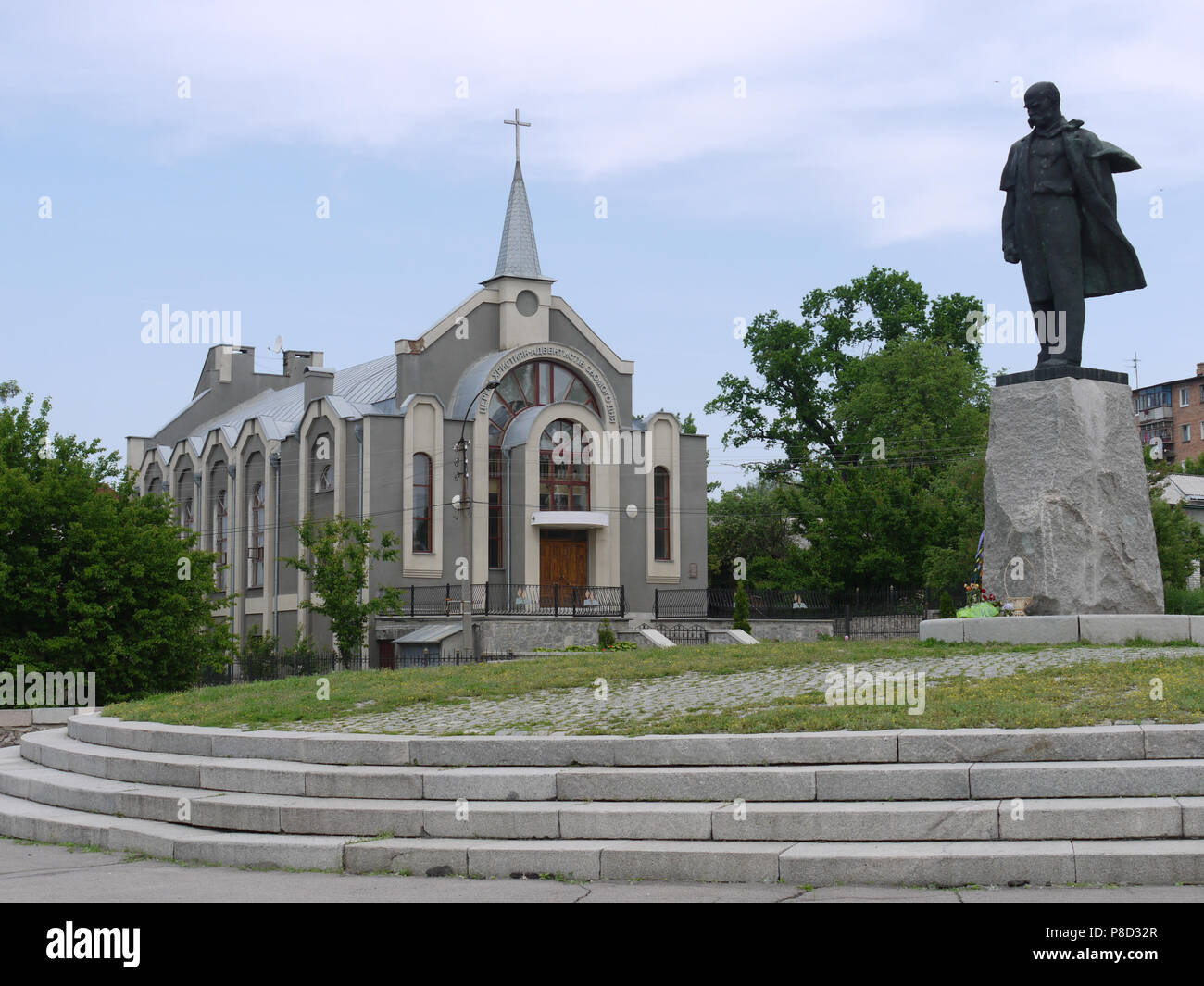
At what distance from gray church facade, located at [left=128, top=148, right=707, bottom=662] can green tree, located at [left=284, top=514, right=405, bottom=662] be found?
157 cm

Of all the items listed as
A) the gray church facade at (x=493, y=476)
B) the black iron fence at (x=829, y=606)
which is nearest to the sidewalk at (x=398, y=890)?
the gray church facade at (x=493, y=476)

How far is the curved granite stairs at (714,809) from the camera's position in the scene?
26.7ft

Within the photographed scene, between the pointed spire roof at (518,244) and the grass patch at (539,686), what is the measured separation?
2977 cm

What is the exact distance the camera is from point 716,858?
8.34 meters

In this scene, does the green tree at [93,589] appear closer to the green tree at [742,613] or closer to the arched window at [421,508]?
the arched window at [421,508]

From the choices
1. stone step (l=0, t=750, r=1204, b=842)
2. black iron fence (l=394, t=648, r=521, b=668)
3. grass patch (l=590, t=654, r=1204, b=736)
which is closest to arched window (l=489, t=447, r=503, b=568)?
black iron fence (l=394, t=648, r=521, b=668)

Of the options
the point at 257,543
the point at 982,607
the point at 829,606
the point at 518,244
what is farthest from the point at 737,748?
the point at 257,543

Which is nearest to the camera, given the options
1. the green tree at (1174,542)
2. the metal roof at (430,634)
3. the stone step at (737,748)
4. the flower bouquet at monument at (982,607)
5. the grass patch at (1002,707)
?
the stone step at (737,748)

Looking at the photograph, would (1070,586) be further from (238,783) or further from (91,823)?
(91,823)

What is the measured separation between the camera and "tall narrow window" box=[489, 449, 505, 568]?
43.0 meters

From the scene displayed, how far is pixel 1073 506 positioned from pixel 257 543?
37.7m

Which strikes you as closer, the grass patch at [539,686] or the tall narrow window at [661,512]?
the grass patch at [539,686]

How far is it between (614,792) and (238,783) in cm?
332

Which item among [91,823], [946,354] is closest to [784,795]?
[91,823]
